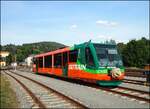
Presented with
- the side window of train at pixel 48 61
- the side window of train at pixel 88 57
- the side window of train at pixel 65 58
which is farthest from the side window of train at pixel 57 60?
the side window of train at pixel 88 57

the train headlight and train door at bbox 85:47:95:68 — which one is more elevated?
train door at bbox 85:47:95:68

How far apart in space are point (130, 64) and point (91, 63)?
165 ft

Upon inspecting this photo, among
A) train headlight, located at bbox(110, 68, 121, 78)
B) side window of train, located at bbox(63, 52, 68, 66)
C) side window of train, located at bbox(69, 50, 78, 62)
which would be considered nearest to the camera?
train headlight, located at bbox(110, 68, 121, 78)

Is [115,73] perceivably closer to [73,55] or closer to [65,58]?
[73,55]

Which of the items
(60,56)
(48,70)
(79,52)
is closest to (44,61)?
(48,70)

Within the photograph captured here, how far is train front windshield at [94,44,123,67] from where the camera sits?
65.9ft

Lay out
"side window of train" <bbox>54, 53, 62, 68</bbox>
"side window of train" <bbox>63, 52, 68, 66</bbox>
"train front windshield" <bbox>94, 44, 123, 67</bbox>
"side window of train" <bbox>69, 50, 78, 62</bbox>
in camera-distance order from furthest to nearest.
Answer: "side window of train" <bbox>54, 53, 62, 68</bbox>
"side window of train" <bbox>63, 52, 68, 66</bbox>
"side window of train" <bbox>69, 50, 78, 62</bbox>
"train front windshield" <bbox>94, 44, 123, 67</bbox>

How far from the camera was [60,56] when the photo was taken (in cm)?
2783

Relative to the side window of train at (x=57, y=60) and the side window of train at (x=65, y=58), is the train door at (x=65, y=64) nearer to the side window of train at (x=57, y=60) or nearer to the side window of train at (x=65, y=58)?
the side window of train at (x=65, y=58)

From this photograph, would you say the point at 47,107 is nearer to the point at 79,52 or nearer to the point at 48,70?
the point at 79,52

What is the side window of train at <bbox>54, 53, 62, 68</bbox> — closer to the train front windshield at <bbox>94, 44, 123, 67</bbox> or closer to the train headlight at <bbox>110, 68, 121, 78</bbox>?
the train front windshield at <bbox>94, 44, 123, 67</bbox>

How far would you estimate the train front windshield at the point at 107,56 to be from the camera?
20.1m

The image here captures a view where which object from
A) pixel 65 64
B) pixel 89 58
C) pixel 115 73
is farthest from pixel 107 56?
pixel 65 64

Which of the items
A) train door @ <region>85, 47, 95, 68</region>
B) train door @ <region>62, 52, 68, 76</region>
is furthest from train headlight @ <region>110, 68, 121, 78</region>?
train door @ <region>62, 52, 68, 76</region>
